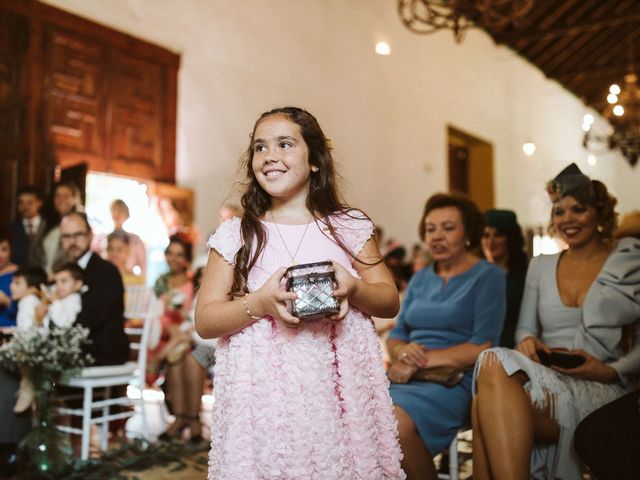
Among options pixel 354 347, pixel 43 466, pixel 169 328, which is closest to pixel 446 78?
pixel 169 328

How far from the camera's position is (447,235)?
8.82 feet

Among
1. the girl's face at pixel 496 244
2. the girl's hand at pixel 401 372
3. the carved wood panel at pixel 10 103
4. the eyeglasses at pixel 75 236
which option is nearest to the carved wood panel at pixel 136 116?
the carved wood panel at pixel 10 103

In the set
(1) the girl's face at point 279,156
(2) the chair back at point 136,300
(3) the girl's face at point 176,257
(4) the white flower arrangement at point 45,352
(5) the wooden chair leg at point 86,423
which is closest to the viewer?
(1) the girl's face at point 279,156

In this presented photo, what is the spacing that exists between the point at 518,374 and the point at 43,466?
2.03m

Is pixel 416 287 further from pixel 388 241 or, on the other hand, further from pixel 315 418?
pixel 388 241

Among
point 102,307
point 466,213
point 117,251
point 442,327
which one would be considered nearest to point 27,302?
point 102,307

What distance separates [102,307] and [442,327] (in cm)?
184

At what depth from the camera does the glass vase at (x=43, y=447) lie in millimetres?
2879

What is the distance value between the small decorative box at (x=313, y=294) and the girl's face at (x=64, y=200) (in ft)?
13.3

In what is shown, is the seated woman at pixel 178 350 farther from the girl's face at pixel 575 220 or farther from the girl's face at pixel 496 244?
the girl's face at pixel 575 220

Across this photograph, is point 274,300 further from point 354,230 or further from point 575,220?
point 575,220

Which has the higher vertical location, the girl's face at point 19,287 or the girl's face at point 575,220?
the girl's face at point 575,220

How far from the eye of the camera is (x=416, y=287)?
110 inches

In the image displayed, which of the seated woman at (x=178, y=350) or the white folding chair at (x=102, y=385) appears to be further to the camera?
the seated woman at (x=178, y=350)
